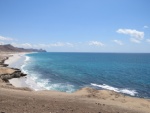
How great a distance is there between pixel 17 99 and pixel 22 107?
2.49 meters

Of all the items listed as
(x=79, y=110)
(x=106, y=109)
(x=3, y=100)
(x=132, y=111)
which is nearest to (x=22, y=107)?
(x=3, y=100)

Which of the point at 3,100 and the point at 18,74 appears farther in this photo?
the point at 18,74

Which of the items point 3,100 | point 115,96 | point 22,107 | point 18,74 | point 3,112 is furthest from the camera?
point 18,74

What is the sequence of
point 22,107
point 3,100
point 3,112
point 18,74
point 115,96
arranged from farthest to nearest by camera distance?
point 18,74 < point 115,96 < point 3,100 < point 22,107 < point 3,112

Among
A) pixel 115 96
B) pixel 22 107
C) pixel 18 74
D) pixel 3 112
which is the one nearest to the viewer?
pixel 3 112

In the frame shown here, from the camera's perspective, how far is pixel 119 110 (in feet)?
57.6

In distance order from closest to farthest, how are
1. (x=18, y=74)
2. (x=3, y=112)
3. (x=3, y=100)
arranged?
(x=3, y=112) < (x=3, y=100) < (x=18, y=74)

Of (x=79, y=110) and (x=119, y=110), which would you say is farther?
(x=119, y=110)

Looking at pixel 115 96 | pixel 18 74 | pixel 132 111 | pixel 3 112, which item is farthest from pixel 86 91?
pixel 18 74

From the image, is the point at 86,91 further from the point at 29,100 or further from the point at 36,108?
the point at 36,108

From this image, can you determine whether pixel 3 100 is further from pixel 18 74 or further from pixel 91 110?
pixel 18 74

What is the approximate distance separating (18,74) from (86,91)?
30.5 m

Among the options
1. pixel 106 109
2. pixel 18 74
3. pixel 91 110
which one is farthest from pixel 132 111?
pixel 18 74

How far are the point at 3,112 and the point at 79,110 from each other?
5299 millimetres
